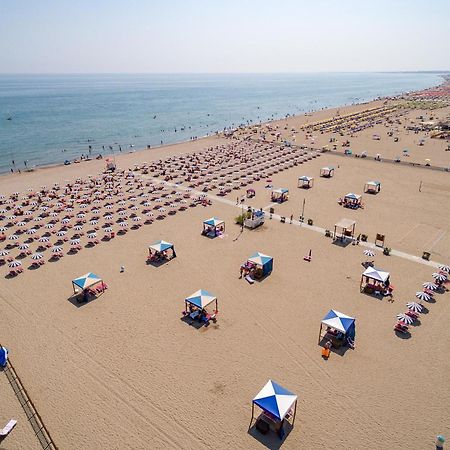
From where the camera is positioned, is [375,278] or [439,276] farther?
[439,276]

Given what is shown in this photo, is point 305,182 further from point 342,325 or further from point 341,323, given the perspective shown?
point 342,325

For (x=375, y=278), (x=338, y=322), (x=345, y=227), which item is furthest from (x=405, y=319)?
(x=345, y=227)

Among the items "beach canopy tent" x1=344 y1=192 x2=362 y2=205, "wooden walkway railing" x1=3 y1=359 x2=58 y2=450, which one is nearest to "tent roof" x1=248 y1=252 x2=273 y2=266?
"wooden walkway railing" x1=3 y1=359 x2=58 y2=450

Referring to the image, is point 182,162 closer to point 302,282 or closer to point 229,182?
point 229,182

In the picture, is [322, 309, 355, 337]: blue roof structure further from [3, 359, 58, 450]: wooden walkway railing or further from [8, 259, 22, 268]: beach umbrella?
[8, 259, 22, 268]: beach umbrella

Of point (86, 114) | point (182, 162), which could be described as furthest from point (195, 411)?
point (86, 114)

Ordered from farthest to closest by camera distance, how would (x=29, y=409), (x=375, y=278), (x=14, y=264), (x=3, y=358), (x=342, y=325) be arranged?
(x=14, y=264), (x=375, y=278), (x=342, y=325), (x=3, y=358), (x=29, y=409)
